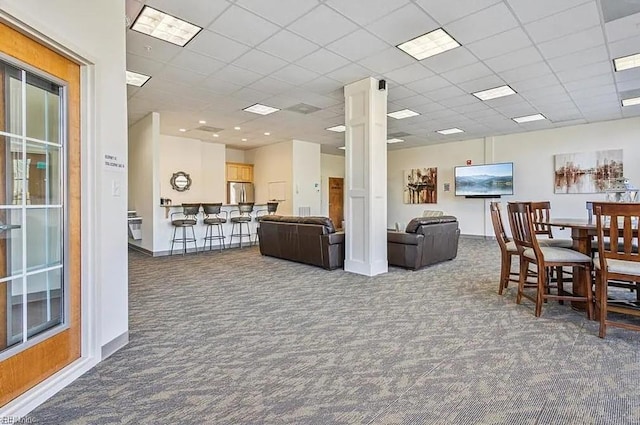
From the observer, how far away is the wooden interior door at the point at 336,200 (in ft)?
42.8

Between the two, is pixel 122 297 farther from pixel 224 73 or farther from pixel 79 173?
pixel 224 73

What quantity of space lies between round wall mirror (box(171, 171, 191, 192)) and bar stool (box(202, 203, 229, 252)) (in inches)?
65.1

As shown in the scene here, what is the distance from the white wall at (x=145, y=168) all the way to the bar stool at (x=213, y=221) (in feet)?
3.54

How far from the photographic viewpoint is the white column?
4.97m

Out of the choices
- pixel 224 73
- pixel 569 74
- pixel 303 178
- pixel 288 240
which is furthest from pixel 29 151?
pixel 303 178

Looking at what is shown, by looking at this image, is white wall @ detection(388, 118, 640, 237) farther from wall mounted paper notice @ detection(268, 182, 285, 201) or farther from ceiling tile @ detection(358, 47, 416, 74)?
ceiling tile @ detection(358, 47, 416, 74)

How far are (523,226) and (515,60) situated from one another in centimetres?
251

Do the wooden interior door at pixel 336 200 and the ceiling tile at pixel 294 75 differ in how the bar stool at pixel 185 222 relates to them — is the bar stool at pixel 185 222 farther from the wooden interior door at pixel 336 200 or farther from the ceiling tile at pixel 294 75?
the wooden interior door at pixel 336 200

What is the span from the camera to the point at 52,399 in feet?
6.03

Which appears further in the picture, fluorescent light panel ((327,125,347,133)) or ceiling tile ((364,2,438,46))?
fluorescent light panel ((327,125,347,133))

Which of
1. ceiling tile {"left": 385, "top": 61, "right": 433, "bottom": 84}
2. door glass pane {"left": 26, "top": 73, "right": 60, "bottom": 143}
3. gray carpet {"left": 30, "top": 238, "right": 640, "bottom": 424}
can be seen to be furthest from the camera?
ceiling tile {"left": 385, "top": 61, "right": 433, "bottom": 84}

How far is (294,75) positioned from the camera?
16.2 ft

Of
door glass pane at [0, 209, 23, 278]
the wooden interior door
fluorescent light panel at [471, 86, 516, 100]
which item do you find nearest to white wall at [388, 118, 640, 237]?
the wooden interior door

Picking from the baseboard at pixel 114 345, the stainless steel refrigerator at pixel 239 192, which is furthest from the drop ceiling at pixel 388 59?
the stainless steel refrigerator at pixel 239 192
